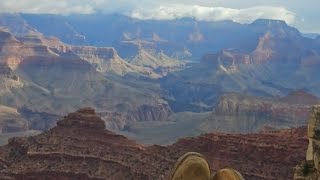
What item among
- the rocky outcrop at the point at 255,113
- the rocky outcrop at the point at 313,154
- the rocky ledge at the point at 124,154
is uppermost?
the rocky outcrop at the point at 313,154

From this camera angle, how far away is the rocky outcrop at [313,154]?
18094 mm

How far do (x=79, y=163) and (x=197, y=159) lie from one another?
56467mm

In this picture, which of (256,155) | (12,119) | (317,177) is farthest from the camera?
(12,119)

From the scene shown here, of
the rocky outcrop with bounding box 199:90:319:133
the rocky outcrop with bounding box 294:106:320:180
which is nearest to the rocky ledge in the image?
the rocky outcrop with bounding box 294:106:320:180

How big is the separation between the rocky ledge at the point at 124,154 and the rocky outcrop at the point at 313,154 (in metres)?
44.8

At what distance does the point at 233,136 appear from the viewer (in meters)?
69.9

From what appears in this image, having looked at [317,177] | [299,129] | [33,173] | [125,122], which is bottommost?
[125,122]

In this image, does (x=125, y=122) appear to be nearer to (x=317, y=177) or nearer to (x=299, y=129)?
(x=299, y=129)

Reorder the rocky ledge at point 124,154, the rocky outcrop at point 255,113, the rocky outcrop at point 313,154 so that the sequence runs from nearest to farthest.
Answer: the rocky outcrop at point 313,154 → the rocky ledge at point 124,154 → the rocky outcrop at point 255,113

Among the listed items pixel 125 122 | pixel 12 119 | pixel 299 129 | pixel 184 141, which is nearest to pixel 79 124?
pixel 184 141

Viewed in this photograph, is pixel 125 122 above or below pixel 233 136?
below

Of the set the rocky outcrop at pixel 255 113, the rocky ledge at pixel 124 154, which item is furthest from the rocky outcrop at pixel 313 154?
the rocky outcrop at pixel 255 113

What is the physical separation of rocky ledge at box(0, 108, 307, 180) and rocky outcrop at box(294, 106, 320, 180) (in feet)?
147

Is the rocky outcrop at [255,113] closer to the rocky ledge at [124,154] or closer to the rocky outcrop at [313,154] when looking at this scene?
the rocky ledge at [124,154]
